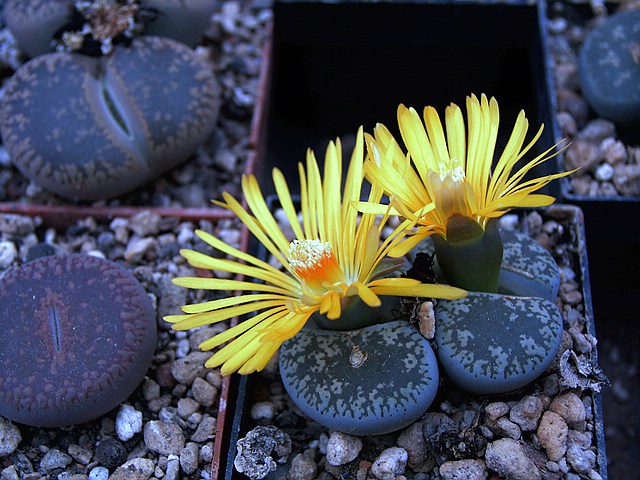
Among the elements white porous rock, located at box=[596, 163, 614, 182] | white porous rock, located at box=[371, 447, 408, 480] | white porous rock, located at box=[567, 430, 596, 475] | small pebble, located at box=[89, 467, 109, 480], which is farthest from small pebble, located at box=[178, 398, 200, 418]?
white porous rock, located at box=[596, 163, 614, 182]

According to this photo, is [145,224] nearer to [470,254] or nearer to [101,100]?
[101,100]

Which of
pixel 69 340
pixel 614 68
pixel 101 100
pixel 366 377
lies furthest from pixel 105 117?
pixel 614 68

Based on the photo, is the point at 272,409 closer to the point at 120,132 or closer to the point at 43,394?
the point at 43,394

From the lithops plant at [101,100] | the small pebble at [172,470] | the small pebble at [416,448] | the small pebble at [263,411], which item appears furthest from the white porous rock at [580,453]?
the lithops plant at [101,100]

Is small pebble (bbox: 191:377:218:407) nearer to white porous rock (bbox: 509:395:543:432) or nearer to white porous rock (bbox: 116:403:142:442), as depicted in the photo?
white porous rock (bbox: 116:403:142:442)

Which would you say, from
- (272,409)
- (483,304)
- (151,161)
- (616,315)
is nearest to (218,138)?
(151,161)

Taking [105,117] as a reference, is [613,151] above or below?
below

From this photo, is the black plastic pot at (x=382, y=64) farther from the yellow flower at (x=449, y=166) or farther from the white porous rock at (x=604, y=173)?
the yellow flower at (x=449, y=166)
